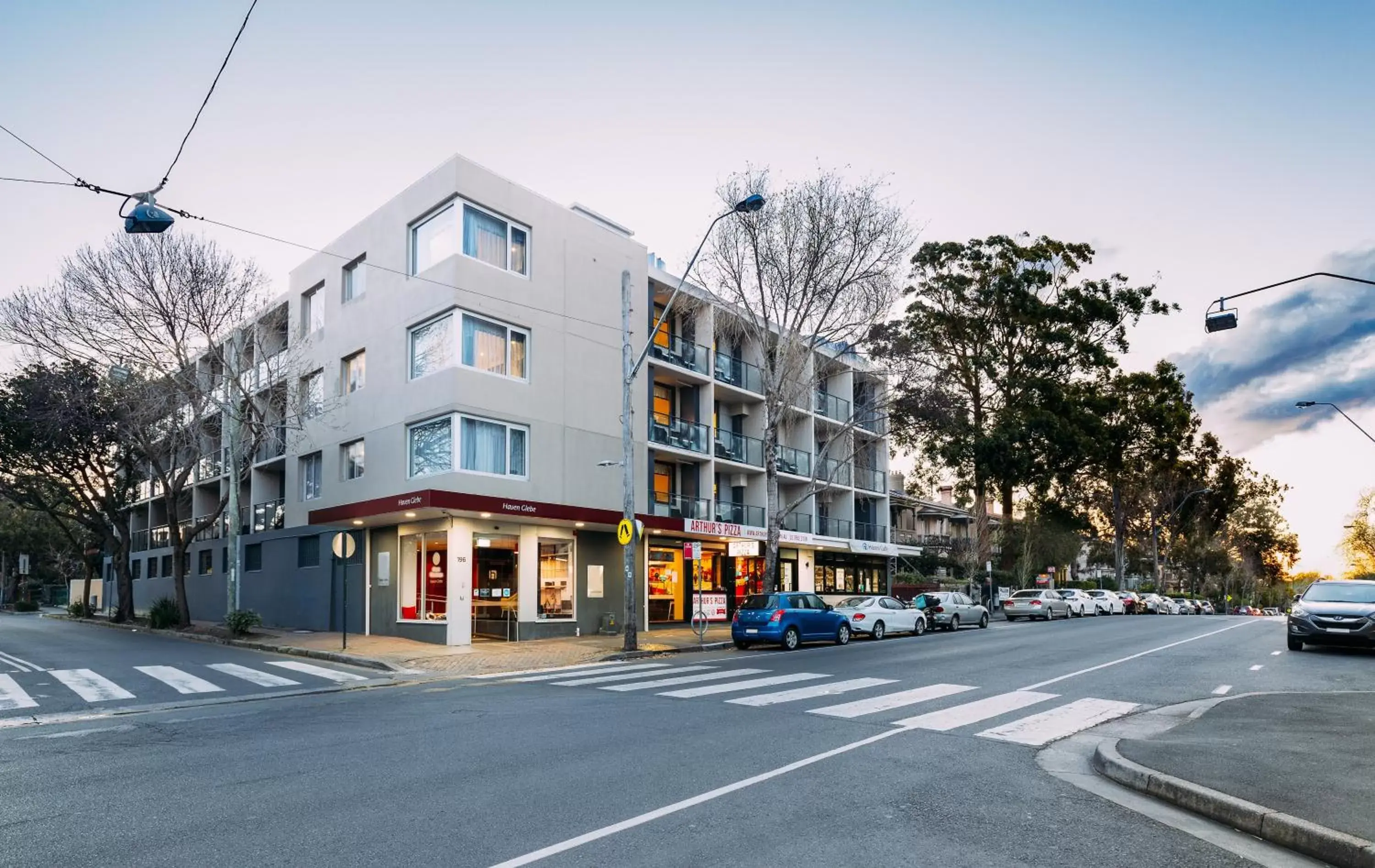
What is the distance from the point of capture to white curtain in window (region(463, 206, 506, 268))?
24.0 metres

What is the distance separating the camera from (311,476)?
98.8 ft

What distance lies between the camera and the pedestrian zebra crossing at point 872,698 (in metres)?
10.5

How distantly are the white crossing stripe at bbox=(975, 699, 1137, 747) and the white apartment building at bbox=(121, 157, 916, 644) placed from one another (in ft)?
43.2

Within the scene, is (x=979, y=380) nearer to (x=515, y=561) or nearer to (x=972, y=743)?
(x=515, y=561)

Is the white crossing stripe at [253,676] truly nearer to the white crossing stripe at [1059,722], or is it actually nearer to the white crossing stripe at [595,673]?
the white crossing stripe at [595,673]

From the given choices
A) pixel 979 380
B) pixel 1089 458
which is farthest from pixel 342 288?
pixel 1089 458

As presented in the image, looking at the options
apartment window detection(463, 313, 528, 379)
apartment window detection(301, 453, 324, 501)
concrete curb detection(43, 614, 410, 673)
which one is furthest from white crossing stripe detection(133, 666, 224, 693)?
apartment window detection(301, 453, 324, 501)

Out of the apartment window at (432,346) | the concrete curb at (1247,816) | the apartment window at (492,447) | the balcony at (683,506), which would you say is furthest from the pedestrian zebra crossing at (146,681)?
the balcony at (683,506)

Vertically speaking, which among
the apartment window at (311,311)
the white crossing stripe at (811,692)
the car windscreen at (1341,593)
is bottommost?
the white crossing stripe at (811,692)

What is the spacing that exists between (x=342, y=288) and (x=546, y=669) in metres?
16.2

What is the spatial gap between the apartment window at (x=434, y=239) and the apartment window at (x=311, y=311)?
6.52 meters

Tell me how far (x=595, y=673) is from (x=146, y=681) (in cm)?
751

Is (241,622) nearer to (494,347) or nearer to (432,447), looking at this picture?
(432,447)

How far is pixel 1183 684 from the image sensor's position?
14.6 meters
